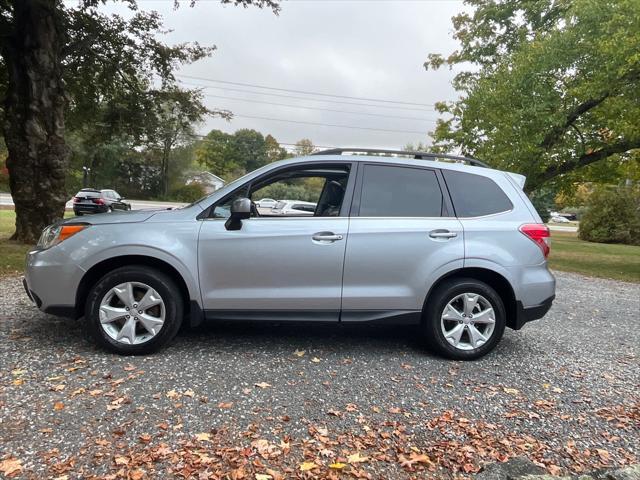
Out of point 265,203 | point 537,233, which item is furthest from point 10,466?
point 537,233

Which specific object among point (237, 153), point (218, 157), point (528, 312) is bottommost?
point (528, 312)

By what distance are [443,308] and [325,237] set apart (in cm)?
124

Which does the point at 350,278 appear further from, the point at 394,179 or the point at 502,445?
the point at 502,445

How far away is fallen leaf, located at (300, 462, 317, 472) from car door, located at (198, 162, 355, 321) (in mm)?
1555

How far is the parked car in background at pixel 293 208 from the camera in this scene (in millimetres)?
4348

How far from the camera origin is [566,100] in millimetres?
12594

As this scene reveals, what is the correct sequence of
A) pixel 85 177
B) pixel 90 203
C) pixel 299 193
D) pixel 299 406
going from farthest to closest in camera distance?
pixel 85 177
pixel 90 203
pixel 299 193
pixel 299 406

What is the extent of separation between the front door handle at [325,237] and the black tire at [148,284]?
1257 millimetres

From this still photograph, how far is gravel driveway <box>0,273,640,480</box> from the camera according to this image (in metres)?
2.53

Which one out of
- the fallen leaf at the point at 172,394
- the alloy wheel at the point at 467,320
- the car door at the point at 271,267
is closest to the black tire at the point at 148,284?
the car door at the point at 271,267

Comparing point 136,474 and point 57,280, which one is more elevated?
point 57,280

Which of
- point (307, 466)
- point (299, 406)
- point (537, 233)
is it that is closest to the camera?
point (307, 466)

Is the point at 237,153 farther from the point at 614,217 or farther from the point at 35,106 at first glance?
the point at 35,106

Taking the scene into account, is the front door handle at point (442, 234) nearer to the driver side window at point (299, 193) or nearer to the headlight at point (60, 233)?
the driver side window at point (299, 193)
